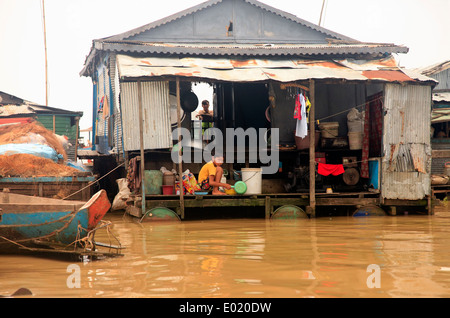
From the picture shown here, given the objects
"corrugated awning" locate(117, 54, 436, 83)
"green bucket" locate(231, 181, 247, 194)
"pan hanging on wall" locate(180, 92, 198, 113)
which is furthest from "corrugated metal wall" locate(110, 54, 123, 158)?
"green bucket" locate(231, 181, 247, 194)

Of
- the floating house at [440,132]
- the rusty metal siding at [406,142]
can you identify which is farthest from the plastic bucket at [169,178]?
the floating house at [440,132]

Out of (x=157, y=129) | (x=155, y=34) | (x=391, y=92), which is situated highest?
(x=155, y=34)

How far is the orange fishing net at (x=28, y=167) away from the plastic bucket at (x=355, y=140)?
6927mm

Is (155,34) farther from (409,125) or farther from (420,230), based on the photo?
(420,230)

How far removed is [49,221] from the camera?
759 cm

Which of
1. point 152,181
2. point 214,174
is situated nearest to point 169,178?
point 152,181

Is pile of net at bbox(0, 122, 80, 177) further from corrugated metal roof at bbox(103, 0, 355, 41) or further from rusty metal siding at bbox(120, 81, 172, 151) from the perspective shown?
corrugated metal roof at bbox(103, 0, 355, 41)

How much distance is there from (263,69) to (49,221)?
7.08 m

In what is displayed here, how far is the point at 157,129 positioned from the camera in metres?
12.4

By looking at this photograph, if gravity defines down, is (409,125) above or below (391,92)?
below

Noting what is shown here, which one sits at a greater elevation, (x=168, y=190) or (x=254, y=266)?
(x=168, y=190)

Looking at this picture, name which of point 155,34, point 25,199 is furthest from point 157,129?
point 155,34

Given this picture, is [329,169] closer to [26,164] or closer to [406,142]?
[406,142]
